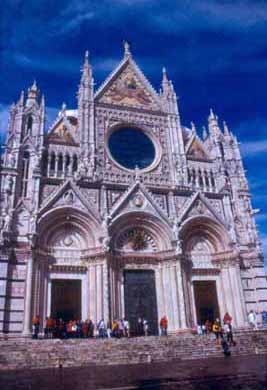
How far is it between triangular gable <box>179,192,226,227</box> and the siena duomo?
0.08m

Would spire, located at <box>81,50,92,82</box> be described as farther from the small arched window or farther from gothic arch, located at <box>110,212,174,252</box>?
gothic arch, located at <box>110,212,174,252</box>

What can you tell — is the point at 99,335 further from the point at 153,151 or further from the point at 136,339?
the point at 153,151

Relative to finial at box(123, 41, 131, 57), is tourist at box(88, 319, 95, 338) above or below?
below

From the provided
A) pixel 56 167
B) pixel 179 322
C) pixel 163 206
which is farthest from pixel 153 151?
pixel 179 322

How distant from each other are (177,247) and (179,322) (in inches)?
155

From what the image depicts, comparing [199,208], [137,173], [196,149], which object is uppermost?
[196,149]

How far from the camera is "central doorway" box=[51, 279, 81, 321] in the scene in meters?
17.0

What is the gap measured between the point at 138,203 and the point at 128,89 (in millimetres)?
9679

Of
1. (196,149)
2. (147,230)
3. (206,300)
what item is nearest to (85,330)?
(147,230)

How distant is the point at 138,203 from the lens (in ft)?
65.1

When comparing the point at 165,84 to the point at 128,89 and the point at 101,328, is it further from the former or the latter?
the point at 101,328

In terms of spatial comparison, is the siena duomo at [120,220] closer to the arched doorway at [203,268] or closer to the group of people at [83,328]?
the arched doorway at [203,268]

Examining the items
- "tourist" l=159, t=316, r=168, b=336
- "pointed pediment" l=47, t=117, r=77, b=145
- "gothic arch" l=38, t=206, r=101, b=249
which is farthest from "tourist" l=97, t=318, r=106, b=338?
"pointed pediment" l=47, t=117, r=77, b=145

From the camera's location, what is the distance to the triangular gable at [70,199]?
18359mm
